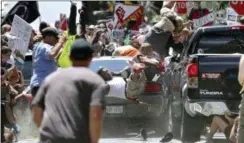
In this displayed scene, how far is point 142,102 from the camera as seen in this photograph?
16.1m

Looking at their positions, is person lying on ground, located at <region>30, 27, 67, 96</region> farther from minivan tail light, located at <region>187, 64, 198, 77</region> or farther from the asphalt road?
the asphalt road

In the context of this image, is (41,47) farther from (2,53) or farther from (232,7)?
(232,7)

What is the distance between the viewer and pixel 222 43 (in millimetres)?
14438

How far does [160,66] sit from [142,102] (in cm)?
83

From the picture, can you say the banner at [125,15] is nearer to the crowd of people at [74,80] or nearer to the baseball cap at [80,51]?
the crowd of people at [74,80]

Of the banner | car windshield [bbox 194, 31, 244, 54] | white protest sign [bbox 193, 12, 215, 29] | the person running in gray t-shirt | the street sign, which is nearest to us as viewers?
the person running in gray t-shirt

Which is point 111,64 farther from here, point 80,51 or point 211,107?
point 80,51

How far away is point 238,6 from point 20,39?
896 centimetres

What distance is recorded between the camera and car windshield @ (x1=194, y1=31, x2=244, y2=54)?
Result: 1438 centimetres

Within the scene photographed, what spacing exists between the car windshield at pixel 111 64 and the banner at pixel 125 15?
484 inches

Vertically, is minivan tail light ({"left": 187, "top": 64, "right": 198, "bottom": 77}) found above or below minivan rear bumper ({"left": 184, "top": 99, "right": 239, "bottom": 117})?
above

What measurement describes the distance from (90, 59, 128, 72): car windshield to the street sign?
7.95 m

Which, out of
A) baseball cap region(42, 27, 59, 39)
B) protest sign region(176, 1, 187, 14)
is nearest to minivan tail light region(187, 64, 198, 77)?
baseball cap region(42, 27, 59, 39)

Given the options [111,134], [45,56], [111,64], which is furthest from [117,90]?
[45,56]
